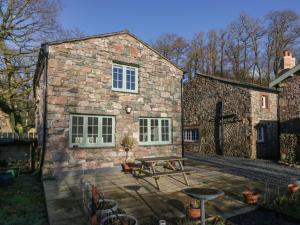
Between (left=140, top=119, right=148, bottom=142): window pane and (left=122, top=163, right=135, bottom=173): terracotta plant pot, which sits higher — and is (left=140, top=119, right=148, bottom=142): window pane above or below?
above

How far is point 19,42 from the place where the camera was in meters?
14.8

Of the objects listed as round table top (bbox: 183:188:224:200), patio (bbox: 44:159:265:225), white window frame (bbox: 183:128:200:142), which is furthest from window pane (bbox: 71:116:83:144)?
white window frame (bbox: 183:128:200:142)

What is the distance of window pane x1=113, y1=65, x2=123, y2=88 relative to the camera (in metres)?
9.42

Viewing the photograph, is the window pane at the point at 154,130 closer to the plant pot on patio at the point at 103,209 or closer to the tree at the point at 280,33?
the plant pot on patio at the point at 103,209

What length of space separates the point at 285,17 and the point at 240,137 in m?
18.3

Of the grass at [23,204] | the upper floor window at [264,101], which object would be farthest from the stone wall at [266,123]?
the grass at [23,204]

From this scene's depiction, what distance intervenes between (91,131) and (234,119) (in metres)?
10.4

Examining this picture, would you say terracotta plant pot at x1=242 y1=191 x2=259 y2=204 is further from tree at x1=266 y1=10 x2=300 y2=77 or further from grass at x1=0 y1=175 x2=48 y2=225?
tree at x1=266 y1=10 x2=300 y2=77

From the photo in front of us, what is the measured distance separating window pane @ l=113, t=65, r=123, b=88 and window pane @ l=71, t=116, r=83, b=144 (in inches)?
84.2

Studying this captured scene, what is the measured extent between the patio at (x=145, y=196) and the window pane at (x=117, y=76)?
3745 mm

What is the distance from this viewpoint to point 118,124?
30.1ft

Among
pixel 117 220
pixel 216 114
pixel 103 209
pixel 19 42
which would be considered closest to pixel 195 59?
pixel 216 114

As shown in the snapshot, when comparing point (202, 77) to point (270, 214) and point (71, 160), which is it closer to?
point (71, 160)

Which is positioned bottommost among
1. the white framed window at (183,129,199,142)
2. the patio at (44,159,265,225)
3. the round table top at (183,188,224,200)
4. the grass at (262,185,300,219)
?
the patio at (44,159,265,225)
